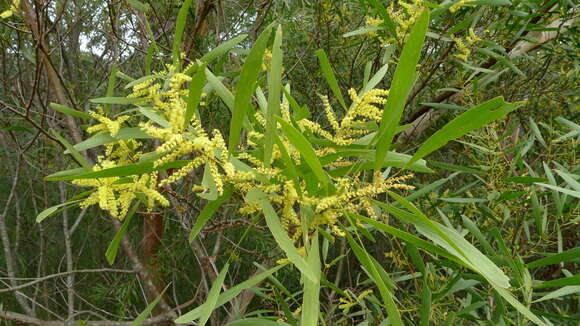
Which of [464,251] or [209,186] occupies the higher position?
[209,186]

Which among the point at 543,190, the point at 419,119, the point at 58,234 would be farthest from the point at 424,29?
the point at 58,234

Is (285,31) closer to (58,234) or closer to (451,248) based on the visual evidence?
(451,248)

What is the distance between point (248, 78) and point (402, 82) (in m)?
0.17

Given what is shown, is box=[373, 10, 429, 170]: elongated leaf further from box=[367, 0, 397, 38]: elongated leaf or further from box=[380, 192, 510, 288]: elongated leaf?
box=[367, 0, 397, 38]: elongated leaf

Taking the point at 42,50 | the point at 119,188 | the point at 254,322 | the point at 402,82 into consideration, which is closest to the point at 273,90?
the point at 402,82

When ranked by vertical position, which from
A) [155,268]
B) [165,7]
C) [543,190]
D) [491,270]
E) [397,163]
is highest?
[165,7]

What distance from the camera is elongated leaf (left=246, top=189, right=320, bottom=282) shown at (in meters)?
0.40

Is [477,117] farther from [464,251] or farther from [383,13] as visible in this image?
[383,13]

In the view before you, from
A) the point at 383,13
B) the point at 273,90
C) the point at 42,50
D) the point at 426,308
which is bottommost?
the point at 426,308

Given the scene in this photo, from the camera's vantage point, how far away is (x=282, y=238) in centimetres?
44

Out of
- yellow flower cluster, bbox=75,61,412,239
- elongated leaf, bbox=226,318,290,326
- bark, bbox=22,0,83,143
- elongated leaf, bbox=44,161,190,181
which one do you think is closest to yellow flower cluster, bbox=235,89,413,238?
yellow flower cluster, bbox=75,61,412,239

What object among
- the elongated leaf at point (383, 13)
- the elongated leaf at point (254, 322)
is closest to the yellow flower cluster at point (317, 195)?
the elongated leaf at point (254, 322)

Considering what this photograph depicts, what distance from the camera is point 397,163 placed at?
22.2 inches

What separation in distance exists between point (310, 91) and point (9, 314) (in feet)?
4.78
